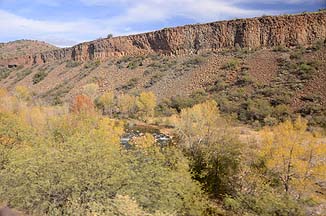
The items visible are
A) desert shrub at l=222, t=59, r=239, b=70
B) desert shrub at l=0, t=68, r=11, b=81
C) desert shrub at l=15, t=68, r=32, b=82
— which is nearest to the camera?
desert shrub at l=222, t=59, r=239, b=70

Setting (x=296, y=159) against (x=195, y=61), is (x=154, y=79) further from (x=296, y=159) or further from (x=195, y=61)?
(x=296, y=159)

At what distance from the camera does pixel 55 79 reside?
92.2m

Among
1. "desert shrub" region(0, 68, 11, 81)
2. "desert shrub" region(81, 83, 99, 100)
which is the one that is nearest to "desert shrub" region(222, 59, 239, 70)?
"desert shrub" region(81, 83, 99, 100)

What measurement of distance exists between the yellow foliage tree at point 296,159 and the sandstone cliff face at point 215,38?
46.9 metres

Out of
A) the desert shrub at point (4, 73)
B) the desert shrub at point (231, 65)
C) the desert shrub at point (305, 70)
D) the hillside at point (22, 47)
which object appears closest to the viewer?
the desert shrub at point (305, 70)

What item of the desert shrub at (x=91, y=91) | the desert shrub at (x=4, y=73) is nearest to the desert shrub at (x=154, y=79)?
the desert shrub at (x=91, y=91)

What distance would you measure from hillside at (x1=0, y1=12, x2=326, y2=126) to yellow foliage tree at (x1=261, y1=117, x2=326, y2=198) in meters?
22.6

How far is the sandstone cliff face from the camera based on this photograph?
6456 centimetres

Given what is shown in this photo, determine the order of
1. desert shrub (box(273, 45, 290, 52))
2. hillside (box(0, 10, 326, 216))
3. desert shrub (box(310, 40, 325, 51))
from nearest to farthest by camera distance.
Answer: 1. hillside (box(0, 10, 326, 216))
2. desert shrub (box(310, 40, 325, 51))
3. desert shrub (box(273, 45, 290, 52))

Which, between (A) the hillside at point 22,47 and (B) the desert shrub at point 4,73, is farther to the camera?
(A) the hillside at point 22,47

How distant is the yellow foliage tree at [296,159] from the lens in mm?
20391

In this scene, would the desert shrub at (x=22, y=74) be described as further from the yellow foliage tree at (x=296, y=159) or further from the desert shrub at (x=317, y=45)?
the yellow foliage tree at (x=296, y=159)

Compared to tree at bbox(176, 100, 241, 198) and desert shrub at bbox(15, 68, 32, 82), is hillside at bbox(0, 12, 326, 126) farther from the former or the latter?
tree at bbox(176, 100, 241, 198)

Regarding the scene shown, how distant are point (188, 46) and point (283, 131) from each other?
197 feet
